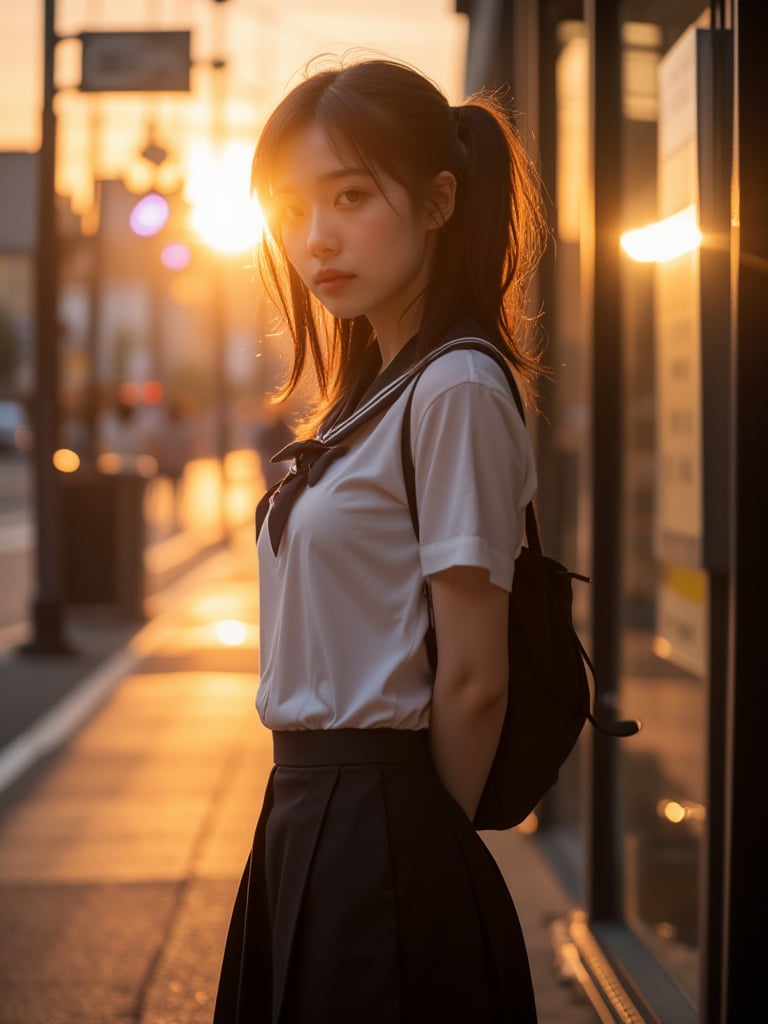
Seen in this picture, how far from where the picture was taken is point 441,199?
2.14 metres

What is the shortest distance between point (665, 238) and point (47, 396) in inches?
324

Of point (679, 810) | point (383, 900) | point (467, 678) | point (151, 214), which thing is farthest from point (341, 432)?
point (151, 214)

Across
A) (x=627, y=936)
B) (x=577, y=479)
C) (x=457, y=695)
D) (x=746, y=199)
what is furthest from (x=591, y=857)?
(x=577, y=479)

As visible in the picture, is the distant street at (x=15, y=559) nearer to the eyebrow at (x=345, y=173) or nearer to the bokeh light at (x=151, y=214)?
the bokeh light at (x=151, y=214)

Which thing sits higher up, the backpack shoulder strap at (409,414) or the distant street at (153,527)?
the backpack shoulder strap at (409,414)

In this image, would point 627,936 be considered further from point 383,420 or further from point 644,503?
point 644,503

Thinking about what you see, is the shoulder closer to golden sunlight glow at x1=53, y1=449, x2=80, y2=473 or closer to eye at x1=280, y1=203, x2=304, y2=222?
eye at x1=280, y1=203, x2=304, y2=222

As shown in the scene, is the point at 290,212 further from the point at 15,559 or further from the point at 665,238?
the point at 15,559

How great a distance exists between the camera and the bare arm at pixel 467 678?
1929mm

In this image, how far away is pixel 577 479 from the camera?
10.4m

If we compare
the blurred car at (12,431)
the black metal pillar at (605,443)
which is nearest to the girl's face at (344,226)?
the black metal pillar at (605,443)

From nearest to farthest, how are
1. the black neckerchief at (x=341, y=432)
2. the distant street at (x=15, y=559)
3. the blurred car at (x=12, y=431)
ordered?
the black neckerchief at (x=341, y=432)
the distant street at (x=15, y=559)
the blurred car at (x=12, y=431)

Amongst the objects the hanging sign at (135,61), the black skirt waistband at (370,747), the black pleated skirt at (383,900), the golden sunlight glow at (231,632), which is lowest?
the golden sunlight glow at (231,632)

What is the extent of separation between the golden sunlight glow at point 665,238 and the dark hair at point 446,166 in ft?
3.37
